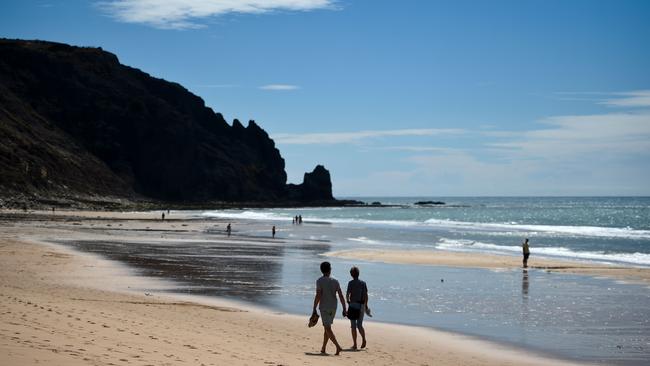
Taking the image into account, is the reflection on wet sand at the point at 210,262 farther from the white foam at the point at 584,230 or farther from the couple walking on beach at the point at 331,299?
the white foam at the point at 584,230

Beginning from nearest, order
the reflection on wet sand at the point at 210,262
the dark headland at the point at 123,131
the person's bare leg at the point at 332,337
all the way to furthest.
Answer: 1. the person's bare leg at the point at 332,337
2. the reflection on wet sand at the point at 210,262
3. the dark headland at the point at 123,131

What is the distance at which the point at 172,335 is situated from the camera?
12617mm

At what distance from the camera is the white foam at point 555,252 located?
39234 millimetres

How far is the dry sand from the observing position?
3016 centimetres

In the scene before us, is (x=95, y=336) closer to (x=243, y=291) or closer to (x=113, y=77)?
(x=243, y=291)

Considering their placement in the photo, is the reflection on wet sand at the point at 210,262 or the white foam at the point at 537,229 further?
the white foam at the point at 537,229

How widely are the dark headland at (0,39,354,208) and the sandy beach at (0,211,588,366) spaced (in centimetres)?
10257

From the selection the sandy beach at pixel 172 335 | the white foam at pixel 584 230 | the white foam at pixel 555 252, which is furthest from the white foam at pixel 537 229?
the sandy beach at pixel 172 335

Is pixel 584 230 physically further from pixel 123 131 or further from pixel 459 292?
pixel 123 131

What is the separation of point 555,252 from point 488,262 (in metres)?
11.9

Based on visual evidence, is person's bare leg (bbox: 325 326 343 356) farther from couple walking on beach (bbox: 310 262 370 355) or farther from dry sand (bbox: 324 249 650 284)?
dry sand (bbox: 324 249 650 284)

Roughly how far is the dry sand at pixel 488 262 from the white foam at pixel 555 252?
435cm

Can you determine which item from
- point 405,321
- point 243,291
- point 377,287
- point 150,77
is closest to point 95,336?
point 405,321

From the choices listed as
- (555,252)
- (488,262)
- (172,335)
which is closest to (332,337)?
(172,335)
